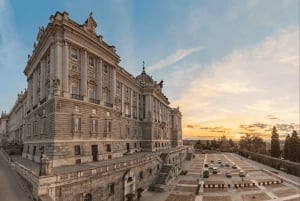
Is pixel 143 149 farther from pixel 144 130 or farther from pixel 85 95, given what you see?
pixel 85 95

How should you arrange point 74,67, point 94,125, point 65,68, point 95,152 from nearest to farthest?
point 65,68
point 74,67
point 95,152
point 94,125

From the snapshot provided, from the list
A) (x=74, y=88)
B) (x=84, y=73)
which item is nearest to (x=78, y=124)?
(x=74, y=88)

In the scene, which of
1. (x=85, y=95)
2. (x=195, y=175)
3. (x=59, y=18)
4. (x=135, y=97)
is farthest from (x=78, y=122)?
(x=195, y=175)

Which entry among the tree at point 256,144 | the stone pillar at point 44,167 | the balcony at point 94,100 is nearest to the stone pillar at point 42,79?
the balcony at point 94,100

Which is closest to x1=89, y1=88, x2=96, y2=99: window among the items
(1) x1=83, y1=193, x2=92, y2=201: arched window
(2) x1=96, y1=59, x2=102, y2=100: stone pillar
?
(2) x1=96, y1=59, x2=102, y2=100: stone pillar

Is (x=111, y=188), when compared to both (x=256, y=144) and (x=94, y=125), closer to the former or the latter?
(x=94, y=125)

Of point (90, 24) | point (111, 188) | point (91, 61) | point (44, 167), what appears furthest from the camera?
point (90, 24)

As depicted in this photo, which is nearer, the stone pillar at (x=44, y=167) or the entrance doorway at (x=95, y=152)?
the stone pillar at (x=44, y=167)

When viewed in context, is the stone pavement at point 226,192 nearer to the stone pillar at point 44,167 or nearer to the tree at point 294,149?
the stone pillar at point 44,167

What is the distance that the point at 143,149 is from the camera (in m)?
51.8

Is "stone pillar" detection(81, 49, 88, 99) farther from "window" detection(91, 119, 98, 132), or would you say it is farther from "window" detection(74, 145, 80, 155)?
"window" detection(74, 145, 80, 155)

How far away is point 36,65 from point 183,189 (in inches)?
1145

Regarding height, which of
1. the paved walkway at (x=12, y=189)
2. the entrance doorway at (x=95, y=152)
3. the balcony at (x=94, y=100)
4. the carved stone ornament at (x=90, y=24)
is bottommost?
the paved walkway at (x=12, y=189)

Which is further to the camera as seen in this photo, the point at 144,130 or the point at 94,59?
the point at 144,130
